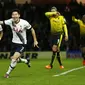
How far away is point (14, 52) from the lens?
464 inches

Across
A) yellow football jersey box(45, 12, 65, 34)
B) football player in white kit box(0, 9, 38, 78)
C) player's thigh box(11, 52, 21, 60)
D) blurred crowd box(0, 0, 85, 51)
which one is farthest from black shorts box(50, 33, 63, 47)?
blurred crowd box(0, 0, 85, 51)

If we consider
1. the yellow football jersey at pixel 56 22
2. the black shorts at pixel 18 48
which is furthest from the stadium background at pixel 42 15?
the black shorts at pixel 18 48

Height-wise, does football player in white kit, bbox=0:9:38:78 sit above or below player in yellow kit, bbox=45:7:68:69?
above

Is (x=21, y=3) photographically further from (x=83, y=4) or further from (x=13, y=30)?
(x=13, y=30)

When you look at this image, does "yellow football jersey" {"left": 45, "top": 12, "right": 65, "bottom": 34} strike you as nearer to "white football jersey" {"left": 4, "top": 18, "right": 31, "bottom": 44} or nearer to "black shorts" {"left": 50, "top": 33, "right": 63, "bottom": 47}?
"black shorts" {"left": 50, "top": 33, "right": 63, "bottom": 47}

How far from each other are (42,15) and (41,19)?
1.17ft

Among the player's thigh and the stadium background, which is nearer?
the player's thigh

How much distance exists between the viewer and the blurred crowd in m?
25.5

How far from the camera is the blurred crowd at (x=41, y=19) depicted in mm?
25484

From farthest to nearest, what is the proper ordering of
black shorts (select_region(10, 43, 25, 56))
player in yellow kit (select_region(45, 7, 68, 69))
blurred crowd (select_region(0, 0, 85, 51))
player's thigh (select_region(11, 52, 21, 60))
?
blurred crowd (select_region(0, 0, 85, 51)), player in yellow kit (select_region(45, 7, 68, 69)), black shorts (select_region(10, 43, 25, 56)), player's thigh (select_region(11, 52, 21, 60))

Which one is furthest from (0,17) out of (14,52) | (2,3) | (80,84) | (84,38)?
(80,84)

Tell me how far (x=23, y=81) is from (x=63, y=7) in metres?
18.6

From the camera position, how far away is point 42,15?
2809 centimetres

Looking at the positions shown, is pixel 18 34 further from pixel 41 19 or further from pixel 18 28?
pixel 41 19
